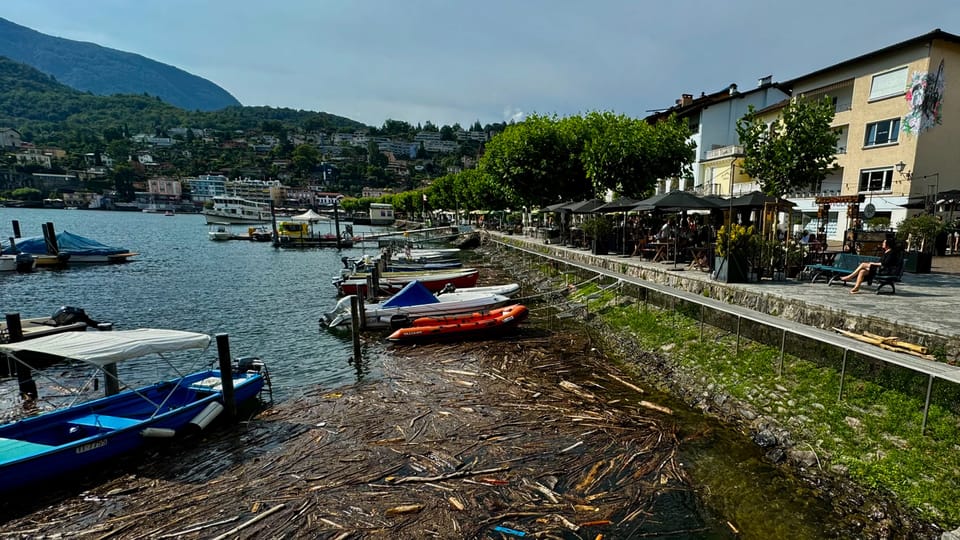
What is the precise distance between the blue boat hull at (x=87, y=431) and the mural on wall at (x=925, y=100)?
38.0 meters

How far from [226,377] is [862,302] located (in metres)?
14.5

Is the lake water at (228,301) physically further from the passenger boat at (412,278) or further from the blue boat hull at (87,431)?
the blue boat hull at (87,431)

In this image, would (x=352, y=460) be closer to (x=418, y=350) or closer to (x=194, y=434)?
(x=194, y=434)

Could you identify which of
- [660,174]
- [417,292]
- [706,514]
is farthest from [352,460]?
[660,174]

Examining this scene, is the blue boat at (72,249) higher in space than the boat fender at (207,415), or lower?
higher

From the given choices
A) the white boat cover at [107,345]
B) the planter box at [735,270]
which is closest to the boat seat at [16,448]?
the white boat cover at [107,345]

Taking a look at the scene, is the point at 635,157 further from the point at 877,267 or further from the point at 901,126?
the point at 901,126

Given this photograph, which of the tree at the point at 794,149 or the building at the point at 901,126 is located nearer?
the tree at the point at 794,149

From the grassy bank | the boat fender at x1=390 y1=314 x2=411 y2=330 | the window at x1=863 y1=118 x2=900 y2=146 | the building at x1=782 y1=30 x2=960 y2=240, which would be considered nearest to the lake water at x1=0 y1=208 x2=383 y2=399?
the boat fender at x1=390 y1=314 x2=411 y2=330

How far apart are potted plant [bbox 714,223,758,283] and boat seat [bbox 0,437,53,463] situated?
53.2 feet

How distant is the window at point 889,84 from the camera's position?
27.1 m

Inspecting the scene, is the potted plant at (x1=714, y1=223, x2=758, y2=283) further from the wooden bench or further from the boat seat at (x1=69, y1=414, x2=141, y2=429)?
the boat seat at (x1=69, y1=414, x2=141, y2=429)

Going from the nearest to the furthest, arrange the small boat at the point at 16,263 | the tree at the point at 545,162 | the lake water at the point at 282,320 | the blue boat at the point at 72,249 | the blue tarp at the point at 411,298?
the lake water at the point at 282,320
the blue tarp at the point at 411,298
the tree at the point at 545,162
the small boat at the point at 16,263
the blue boat at the point at 72,249

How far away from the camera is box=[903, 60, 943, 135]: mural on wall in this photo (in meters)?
25.9
